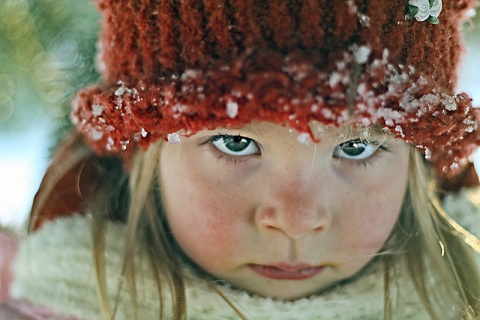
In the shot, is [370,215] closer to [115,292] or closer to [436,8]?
[436,8]

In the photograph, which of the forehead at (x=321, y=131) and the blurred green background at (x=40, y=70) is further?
the blurred green background at (x=40, y=70)

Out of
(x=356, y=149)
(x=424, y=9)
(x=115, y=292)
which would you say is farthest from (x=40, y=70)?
(x=424, y=9)

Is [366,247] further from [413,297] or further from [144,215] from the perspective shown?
[144,215]

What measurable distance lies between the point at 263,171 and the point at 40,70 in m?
0.96

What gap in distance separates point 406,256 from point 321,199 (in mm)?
338

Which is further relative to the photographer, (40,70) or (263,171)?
(40,70)

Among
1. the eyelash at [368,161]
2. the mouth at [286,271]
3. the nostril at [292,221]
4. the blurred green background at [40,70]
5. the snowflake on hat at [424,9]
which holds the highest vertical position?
the blurred green background at [40,70]

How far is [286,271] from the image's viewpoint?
92 centimetres

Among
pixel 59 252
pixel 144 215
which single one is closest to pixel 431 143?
pixel 144 215

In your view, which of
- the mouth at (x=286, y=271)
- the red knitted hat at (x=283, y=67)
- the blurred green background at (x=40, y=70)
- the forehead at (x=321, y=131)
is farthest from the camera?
the blurred green background at (x=40, y=70)

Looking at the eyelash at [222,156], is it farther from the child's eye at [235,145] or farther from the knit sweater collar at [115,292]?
the knit sweater collar at [115,292]

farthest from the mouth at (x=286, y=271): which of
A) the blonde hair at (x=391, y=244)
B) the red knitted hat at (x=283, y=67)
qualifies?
the red knitted hat at (x=283, y=67)

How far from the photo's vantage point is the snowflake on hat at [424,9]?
2.43ft

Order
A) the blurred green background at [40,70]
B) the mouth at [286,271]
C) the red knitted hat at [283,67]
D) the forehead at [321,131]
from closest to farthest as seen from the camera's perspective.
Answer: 1. the red knitted hat at [283,67]
2. the forehead at [321,131]
3. the mouth at [286,271]
4. the blurred green background at [40,70]
